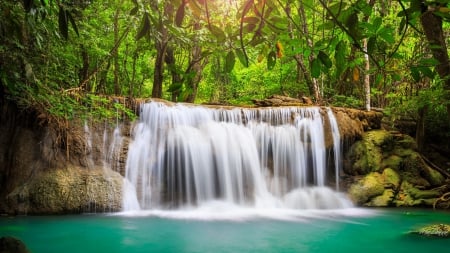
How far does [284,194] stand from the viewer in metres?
10.8

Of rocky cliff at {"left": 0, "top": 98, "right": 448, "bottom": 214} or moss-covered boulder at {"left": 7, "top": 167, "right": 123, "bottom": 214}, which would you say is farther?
rocky cliff at {"left": 0, "top": 98, "right": 448, "bottom": 214}

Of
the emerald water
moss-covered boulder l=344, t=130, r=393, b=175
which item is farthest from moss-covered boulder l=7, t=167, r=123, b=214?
moss-covered boulder l=344, t=130, r=393, b=175

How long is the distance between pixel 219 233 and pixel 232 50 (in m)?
5.57

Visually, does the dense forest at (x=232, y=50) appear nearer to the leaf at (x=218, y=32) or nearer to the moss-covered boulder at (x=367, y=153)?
the leaf at (x=218, y=32)

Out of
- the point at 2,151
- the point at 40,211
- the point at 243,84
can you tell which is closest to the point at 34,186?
the point at 40,211

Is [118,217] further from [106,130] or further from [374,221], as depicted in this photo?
[374,221]

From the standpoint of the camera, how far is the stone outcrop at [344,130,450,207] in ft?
34.7

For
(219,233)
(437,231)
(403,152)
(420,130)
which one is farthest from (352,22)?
(420,130)

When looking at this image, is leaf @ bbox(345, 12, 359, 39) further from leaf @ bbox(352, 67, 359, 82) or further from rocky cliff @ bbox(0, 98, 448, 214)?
rocky cliff @ bbox(0, 98, 448, 214)

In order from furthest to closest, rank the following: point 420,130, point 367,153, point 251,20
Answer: point 420,130 → point 367,153 → point 251,20

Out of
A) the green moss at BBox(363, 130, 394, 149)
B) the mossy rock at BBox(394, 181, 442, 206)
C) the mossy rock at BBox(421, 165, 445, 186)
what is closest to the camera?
the mossy rock at BBox(394, 181, 442, 206)

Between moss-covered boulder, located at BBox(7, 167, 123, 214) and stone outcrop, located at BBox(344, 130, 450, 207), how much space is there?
6.72 metres

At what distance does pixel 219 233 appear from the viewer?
6.77m

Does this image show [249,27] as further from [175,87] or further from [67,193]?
[67,193]
